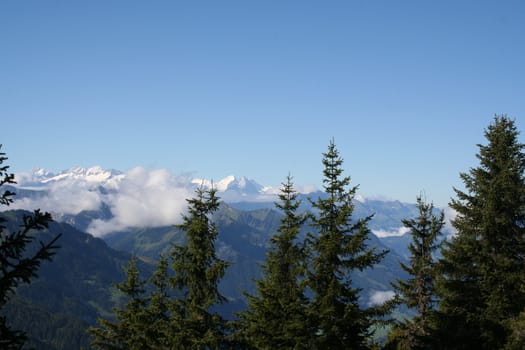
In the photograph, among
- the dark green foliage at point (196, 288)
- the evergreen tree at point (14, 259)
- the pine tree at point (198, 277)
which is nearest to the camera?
the evergreen tree at point (14, 259)

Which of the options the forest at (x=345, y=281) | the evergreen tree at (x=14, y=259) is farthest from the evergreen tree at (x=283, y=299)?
the evergreen tree at (x=14, y=259)

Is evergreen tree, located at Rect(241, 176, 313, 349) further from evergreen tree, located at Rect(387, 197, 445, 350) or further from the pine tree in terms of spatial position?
evergreen tree, located at Rect(387, 197, 445, 350)

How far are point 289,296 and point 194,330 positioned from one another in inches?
235

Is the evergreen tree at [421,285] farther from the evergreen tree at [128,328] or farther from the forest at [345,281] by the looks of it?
the evergreen tree at [128,328]

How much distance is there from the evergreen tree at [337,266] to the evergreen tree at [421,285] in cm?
600

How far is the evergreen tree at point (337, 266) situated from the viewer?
1944 cm

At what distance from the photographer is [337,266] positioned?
2055 centimetres

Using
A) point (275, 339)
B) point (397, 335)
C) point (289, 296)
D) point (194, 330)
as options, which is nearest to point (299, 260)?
point (289, 296)

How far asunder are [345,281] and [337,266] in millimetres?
1691

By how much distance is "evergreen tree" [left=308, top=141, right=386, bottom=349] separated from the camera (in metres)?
19.4

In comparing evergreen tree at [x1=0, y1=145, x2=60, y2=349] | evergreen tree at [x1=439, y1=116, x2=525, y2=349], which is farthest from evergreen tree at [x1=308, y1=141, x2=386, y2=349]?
evergreen tree at [x1=0, y1=145, x2=60, y2=349]

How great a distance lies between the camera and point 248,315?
75.5 ft

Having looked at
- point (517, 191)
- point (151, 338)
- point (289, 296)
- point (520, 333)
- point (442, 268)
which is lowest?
point (151, 338)

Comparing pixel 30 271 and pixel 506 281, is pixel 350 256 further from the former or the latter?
pixel 30 271
